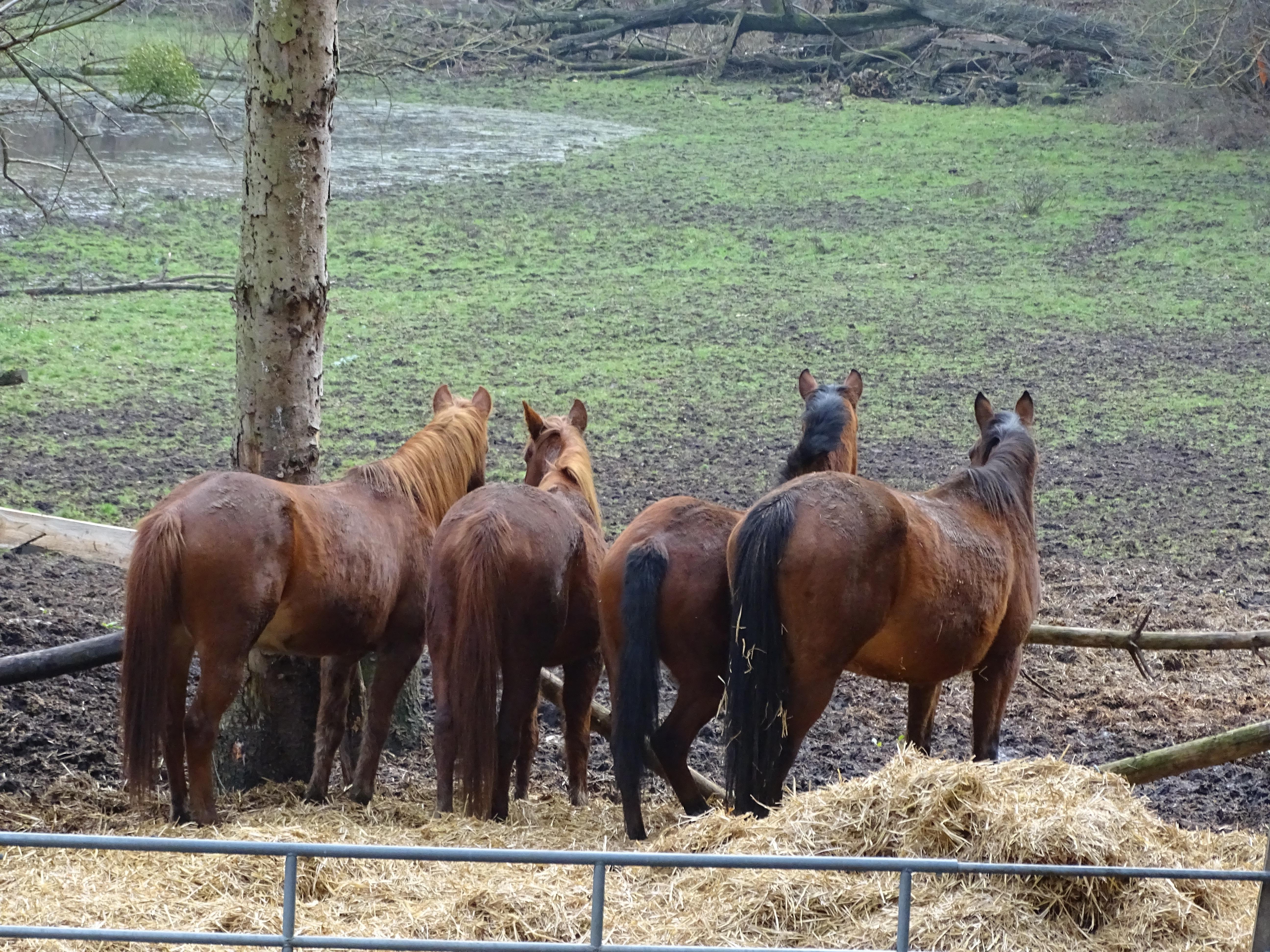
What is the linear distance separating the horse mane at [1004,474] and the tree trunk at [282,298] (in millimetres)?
2744

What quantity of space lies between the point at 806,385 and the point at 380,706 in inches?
100

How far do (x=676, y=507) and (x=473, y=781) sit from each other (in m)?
1.27

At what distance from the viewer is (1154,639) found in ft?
18.8

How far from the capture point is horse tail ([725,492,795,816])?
181 inches

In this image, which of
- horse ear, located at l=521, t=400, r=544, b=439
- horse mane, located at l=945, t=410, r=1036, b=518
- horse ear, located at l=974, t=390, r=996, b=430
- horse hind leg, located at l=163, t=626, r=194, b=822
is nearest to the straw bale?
horse hind leg, located at l=163, t=626, r=194, b=822

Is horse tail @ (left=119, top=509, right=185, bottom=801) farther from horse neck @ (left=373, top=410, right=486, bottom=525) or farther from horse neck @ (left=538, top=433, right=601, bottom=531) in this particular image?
horse neck @ (left=538, top=433, right=601, bottom=531)

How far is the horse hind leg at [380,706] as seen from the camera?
523 cm

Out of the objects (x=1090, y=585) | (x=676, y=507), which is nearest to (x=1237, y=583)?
(x=1090, y=585)

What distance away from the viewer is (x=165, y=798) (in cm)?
524

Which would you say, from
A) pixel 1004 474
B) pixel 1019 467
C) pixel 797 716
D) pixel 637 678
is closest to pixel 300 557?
pixel 637 678

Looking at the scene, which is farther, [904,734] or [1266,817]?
[904,734]

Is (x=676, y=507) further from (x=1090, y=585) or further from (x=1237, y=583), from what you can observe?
(x=1237, y=583)

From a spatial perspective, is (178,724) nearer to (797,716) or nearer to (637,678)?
(637,678)

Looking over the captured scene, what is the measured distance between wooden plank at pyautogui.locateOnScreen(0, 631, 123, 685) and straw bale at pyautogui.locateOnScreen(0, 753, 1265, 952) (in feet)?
3.79
